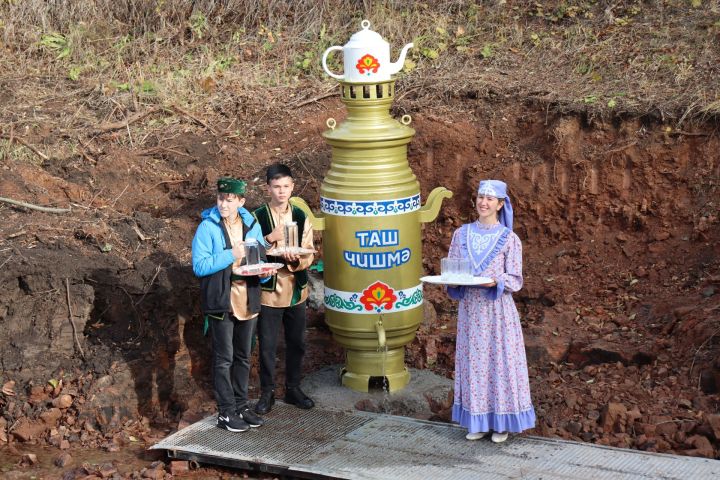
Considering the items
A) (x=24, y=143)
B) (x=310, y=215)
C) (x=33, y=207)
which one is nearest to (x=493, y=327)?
(x=310, y=215)

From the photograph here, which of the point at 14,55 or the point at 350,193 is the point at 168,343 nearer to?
the point at 350,193

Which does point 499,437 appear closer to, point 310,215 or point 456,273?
point 456,273

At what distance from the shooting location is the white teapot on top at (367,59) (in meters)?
7.15

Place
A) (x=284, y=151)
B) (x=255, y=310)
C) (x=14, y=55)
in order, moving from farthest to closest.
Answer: (x=14, y=55) < (x=284, y=151) < (x=255, y=310)

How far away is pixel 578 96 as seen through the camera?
9.80m

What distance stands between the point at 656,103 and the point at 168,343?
4.74 meters

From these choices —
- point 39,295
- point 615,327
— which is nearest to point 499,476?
point 615,327

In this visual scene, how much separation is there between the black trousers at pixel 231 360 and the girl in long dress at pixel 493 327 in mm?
1405

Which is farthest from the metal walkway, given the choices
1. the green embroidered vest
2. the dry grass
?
the dry grass

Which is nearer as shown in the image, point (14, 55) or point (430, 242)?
point (430, 242)

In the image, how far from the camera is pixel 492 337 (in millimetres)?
6590

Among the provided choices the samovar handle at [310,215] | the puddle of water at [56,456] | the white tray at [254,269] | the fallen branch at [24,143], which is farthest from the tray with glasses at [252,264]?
the fallen branch at [24,143]

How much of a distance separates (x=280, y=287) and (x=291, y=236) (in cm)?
35

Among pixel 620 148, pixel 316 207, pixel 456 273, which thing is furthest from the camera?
pixel 316 207
